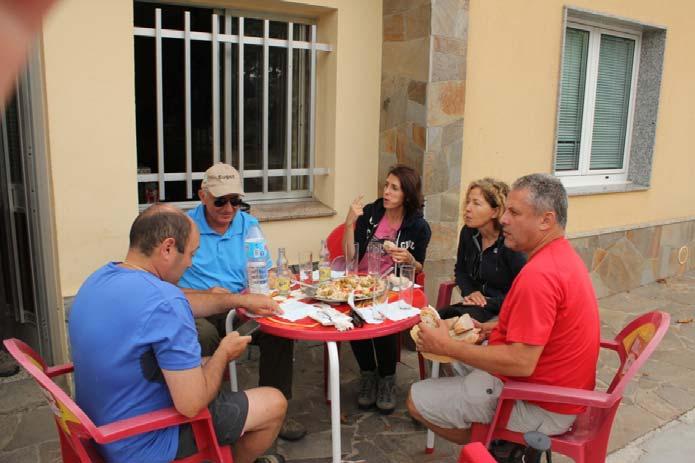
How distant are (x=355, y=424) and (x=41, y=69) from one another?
108 inches

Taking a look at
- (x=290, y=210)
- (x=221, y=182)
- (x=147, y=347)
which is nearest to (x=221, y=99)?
(x=290, y=210)

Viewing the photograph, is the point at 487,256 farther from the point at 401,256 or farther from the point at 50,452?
the point at 50,452

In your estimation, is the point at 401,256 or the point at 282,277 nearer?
the point at 282,277

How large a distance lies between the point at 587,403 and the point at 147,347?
160cm

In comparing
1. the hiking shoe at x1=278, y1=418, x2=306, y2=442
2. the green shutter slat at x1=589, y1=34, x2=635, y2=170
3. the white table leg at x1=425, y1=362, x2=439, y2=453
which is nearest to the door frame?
the hiking shoe at x1=278, y1=418, x2=306, y2=442

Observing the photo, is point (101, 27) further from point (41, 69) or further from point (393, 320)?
point (393, 320)

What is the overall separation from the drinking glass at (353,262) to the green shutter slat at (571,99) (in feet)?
10.1

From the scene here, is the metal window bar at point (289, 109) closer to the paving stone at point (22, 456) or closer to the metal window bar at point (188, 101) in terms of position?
the metal window bar at point (188, 101)

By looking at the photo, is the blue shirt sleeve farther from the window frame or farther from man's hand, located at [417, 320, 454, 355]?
the window frame

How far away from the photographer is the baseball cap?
3.21 metres

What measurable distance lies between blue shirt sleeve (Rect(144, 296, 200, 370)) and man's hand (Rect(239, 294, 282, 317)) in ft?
2.64

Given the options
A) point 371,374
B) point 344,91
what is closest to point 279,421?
point 371,374

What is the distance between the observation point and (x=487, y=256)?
3.42m

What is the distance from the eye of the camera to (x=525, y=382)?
2.29m
